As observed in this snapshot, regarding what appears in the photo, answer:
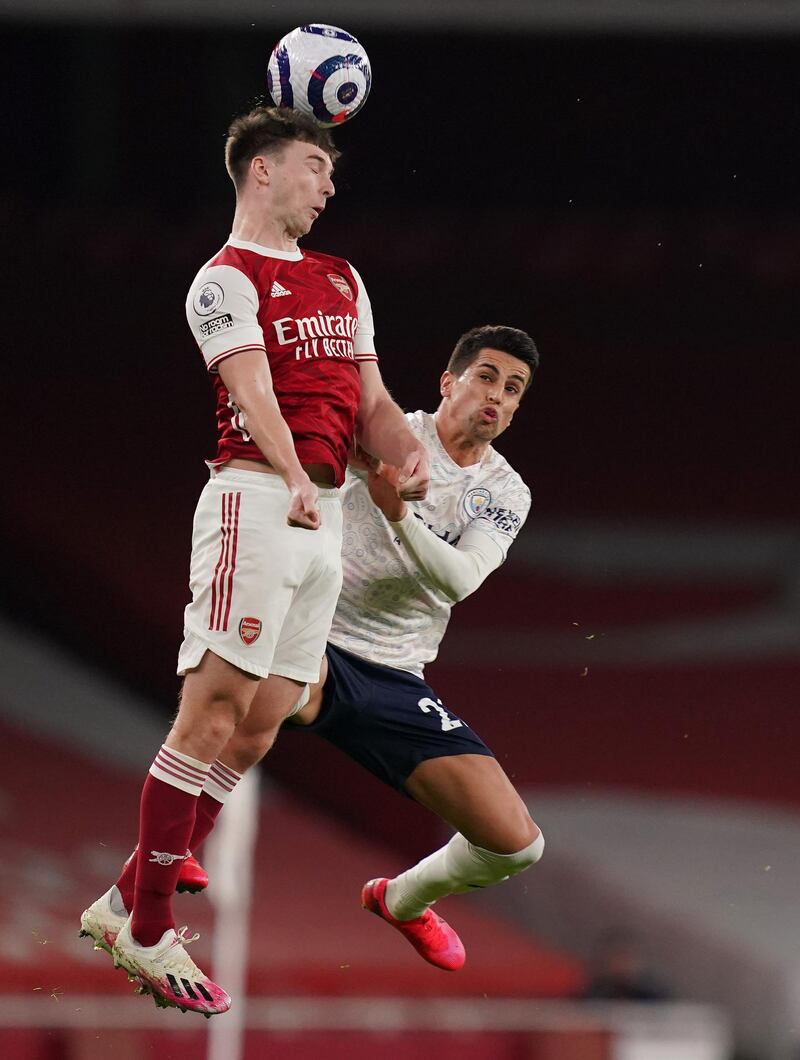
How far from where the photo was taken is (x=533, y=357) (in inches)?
180

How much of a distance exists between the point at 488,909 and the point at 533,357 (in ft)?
19.4

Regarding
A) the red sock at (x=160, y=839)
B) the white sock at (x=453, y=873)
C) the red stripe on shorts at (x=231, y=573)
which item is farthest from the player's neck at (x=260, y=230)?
the white sock at (x=453, y=873)

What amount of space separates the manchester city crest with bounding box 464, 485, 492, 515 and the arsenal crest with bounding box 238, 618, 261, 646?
3.37 feet

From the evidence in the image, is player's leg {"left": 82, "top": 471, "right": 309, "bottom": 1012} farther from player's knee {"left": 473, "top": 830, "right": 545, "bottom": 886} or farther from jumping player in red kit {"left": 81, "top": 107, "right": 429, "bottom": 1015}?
player's knee {"left": 473, "top": 830, "right": 545, "bottom": 886}

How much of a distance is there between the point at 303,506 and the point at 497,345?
116 cm

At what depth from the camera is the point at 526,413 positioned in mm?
11789

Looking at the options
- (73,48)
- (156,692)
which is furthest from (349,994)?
(73,48)

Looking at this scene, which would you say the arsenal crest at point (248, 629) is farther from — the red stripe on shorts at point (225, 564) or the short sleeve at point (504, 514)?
the short sleeve at point (504, 514)

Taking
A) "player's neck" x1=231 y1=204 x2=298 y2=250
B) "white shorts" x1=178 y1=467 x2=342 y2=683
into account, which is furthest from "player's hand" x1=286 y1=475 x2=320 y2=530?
"player's neck" x1=231 y1=204 x2=298 y2=250

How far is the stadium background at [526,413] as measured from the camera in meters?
10.0

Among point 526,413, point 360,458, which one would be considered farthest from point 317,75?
point 526,413

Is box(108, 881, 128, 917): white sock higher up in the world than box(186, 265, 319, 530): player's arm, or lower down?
lower down

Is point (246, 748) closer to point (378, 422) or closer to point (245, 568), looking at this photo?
point (245, 568)

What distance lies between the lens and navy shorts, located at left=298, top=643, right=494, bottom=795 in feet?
14.3
